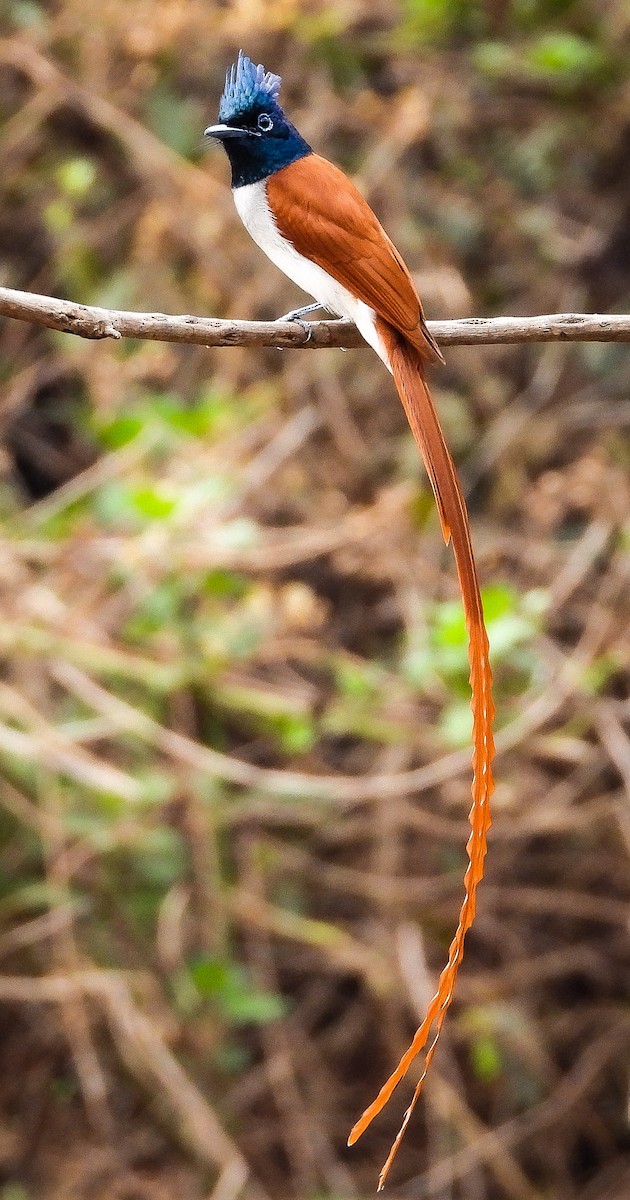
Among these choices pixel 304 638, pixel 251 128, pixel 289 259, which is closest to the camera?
pixel 289 259

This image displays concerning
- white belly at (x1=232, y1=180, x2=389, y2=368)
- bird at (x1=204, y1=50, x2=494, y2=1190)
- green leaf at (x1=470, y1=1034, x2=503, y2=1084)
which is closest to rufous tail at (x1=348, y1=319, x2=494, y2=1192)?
bird at (x1=204, y1=50, x2=494, y2=1190)

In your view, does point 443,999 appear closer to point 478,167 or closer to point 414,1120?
point 414,1120

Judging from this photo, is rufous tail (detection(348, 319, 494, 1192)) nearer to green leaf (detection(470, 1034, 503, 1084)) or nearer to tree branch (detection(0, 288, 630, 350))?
tree branch (detection(0, 288, 630, 350))

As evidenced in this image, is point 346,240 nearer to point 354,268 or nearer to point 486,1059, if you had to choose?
point 354,268

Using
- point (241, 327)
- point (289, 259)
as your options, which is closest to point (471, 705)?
point (241, 327)

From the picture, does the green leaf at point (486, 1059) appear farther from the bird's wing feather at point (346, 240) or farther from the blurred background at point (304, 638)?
the bird's wing feather at point (346, 240)

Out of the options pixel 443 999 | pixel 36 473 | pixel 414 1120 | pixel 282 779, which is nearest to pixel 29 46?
pixel 36 473
